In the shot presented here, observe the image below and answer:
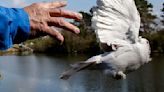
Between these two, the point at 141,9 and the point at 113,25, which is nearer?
the point at 113,25

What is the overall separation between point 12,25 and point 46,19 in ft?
0.41

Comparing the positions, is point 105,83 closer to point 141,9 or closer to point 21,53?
point 141,9

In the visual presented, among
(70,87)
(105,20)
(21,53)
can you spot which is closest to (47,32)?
(105,20)

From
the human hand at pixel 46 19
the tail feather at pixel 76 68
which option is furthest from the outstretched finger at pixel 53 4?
the tail feather at pixel 76 68

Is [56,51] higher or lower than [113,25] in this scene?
lower

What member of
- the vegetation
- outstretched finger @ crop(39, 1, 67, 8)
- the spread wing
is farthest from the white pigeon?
the vegetation

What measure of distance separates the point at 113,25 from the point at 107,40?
13cm

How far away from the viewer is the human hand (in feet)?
3.92

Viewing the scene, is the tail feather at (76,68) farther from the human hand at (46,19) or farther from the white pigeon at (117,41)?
the human hand at (46,19)

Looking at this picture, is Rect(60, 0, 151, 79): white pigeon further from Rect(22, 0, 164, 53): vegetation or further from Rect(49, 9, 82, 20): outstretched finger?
Rect(22, 0, 164, 53): vegetation

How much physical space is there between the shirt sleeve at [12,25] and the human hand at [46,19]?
1.3 inches

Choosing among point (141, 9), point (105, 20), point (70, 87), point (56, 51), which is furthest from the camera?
point (56, 51)

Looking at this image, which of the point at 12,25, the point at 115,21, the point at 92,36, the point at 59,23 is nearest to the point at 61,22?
the point at 59,23

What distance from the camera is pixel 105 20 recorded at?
3285mm
